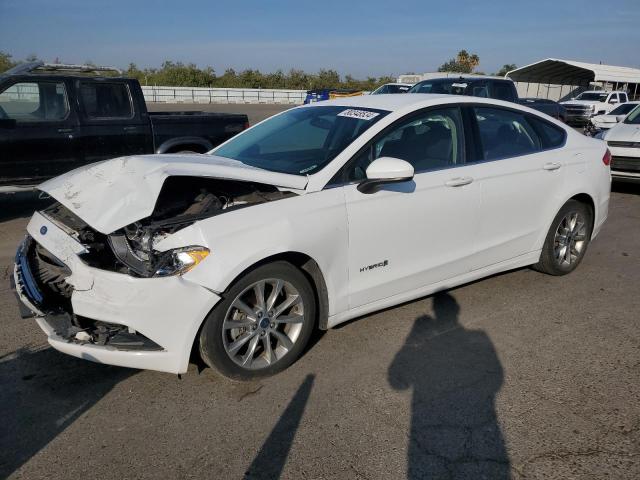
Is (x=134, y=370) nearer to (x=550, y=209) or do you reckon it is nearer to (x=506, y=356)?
(x=506, y=356)

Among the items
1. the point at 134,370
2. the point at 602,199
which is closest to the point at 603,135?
the point at 602,199

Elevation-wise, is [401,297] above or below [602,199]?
below

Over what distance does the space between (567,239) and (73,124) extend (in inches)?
247

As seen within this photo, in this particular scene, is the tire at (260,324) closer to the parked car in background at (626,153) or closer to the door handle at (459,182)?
the door handle at (459,182)

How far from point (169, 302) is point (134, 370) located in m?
0.82

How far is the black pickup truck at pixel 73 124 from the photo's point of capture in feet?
23.6

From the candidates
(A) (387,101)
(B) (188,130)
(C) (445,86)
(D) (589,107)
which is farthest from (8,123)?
(D) (589,107)

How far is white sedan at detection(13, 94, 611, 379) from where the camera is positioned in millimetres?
3064

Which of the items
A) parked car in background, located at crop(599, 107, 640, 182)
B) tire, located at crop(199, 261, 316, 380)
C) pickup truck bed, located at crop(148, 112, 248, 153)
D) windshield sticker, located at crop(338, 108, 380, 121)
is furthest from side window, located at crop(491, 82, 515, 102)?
tire, located at crop(199, 261, 316, 380)

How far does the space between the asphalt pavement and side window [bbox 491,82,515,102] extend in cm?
1014

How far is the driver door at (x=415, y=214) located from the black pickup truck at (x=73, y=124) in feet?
15.8

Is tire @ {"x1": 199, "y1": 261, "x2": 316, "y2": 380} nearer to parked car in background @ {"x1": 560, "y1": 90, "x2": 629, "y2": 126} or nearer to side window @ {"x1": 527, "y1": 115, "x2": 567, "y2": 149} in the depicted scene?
side window @ {"x1": 527, "y1": 115, "x2": 567, "y2": 149}

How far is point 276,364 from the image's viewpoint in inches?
136

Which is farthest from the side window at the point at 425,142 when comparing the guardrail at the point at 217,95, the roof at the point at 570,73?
the guardrail at the point at 217,95
